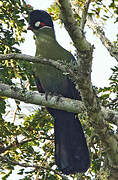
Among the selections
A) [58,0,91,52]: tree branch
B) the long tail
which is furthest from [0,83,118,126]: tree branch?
the long tail

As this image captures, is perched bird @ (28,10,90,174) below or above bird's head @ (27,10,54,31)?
below

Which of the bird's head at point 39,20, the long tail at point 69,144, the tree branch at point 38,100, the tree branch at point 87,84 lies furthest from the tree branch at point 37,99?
the bird's head at point 39,20

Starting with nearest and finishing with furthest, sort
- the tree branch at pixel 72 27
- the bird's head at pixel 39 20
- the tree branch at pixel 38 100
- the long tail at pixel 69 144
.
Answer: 1. the tree branch at pixel 72 27
2. the tree branch at pixel 38 100
3. the long tail at pixel 69 144
4. the bird's head at pixel 39 20

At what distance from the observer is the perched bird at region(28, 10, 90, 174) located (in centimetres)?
412

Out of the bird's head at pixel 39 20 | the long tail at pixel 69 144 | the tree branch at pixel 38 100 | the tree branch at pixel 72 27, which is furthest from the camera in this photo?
the bird's head at pixel 39 20

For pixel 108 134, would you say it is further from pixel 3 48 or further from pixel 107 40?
pixel 107 40

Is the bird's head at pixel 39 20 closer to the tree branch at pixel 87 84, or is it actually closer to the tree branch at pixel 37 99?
the tree branch at pixel 37 99

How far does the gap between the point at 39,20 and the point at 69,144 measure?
1859 mm

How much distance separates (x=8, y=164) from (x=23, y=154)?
42 centimetres

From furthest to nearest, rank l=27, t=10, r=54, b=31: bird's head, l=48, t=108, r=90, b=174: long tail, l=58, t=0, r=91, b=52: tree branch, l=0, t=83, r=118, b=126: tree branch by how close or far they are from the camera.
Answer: l=27, t=10, r=54, b=31: bird's head
l=48, t=108, r=90, b=174: long tail
l=0, t=83, r=118, b=126: tree branch
l=58, t=0, r=91, b=52: tree branch

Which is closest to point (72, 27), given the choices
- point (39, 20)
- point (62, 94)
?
point (62, 94)

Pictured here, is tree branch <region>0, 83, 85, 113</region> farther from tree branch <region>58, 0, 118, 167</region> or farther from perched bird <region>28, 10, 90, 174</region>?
perched bird <region>28, 10, 90, 174</region>

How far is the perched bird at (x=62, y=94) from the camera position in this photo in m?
4.12

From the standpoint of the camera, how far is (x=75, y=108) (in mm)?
3203
